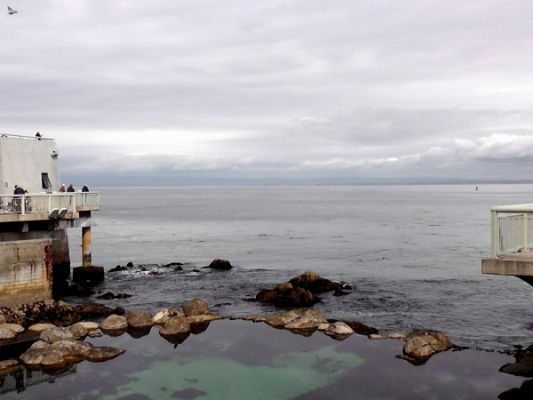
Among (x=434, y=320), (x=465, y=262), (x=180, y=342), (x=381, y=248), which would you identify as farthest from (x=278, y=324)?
(x=381, y=248)

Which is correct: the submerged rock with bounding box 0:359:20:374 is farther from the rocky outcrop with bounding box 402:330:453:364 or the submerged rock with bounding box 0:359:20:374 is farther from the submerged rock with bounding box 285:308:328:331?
the rocky outcrop with bounding box 402:330:453:364

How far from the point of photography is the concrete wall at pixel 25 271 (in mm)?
25656

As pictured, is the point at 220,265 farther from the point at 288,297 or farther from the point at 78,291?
the point at 288,297

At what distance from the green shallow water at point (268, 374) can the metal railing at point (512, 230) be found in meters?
5.06

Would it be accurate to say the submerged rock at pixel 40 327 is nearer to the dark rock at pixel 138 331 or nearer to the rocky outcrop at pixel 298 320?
the dark rock at pixel 138 331

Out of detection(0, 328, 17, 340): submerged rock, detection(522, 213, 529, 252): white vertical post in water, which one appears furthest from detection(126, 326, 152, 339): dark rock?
detection(522, 213, 529, 252): white vertical post in water

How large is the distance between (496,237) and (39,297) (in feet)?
70.7

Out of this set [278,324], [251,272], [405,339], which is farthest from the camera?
[251,272]

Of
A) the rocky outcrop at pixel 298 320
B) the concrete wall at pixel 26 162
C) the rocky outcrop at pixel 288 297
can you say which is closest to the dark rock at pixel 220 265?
the rocky outcrop at pixel 288 297

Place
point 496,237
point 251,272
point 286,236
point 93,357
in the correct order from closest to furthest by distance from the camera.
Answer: point 496,237
point 93,357
point 251,272
point 286,236

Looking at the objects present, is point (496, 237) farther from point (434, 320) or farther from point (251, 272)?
point (251, 272)

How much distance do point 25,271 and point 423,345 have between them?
61.7ft

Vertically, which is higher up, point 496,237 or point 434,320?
point 496,237

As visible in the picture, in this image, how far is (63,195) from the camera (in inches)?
1150
